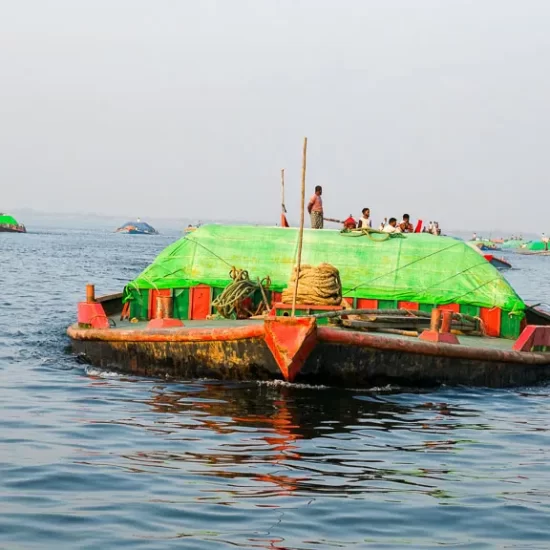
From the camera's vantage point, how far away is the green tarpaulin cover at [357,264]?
17.7 metres

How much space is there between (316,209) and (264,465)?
10820 millimetres

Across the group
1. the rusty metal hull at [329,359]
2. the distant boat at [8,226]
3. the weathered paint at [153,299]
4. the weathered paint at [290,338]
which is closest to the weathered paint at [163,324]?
the rusty metal hull at [329,359]

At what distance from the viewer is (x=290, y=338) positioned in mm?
13164

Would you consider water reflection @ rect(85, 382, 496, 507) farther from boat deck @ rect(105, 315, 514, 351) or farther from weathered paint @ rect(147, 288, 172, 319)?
weathered paint @ rect(147, 288, 172, 319)

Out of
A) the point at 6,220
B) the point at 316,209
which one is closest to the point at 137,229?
the point at 6,220

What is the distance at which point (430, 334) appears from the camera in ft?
48.6

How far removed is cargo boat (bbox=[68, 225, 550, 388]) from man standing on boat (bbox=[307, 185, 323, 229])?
1749mm

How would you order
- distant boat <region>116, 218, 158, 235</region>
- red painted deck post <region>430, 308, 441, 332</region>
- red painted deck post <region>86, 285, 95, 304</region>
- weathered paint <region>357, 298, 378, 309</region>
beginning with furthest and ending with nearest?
1. distant boat <region>116, 218, 158, 235</region>
2. weathered paint <region>357, 298, 378, 309</region>
3. red painted deck post <region>86, 285, 95, 304</region>
4. red painted deck post <region>430, 308, 441, 332</region>

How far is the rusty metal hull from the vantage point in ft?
45.1

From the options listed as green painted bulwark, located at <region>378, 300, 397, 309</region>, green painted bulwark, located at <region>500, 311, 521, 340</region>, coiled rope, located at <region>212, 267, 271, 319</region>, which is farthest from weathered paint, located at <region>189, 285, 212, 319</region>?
green painted bulwark, located at <region>500, 311, 521, 340</region>

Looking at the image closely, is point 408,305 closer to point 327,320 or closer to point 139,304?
point 327,320

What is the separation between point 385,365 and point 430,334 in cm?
98

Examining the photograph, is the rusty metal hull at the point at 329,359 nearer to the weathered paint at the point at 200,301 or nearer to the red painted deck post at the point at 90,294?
the red painted deck post at the point at 90,294

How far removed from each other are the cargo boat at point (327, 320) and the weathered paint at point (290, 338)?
15 millimetres
